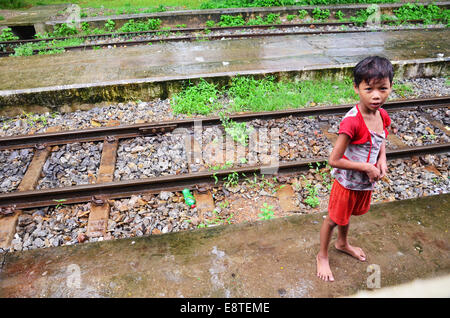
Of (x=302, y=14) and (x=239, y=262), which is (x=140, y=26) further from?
(x=239, y=262)

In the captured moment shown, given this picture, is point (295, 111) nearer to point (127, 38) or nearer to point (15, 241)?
point (15, 241)

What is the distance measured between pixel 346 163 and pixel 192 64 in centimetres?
568

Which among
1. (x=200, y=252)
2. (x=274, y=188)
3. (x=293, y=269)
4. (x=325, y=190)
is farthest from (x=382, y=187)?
(x=200, y=252)

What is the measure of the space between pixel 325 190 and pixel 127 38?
27.2ft

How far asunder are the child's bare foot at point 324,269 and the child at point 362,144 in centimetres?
35

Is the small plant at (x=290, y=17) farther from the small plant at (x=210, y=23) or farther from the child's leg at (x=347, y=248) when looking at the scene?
the child's leg at (x=347, y=248)

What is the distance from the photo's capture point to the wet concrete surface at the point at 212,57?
6.63 m

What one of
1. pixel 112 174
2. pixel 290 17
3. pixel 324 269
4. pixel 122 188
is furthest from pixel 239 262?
pixel 290 17

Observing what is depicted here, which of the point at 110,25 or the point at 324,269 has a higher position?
the point at 110,25

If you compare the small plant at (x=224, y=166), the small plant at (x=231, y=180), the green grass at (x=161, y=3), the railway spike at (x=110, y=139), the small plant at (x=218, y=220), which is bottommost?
the small plant at (x=218, y=220)

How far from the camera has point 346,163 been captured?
2.13 meters

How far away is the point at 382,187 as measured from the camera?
14.0 ft

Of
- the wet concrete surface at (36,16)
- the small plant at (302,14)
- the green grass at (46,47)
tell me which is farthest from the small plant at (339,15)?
the wet concrete surface at (36,16)

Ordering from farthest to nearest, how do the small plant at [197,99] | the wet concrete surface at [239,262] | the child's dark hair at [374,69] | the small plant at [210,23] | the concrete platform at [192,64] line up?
the small plant at [210,23] < the concrete platform at [192,64] < the small plant at [197,99] < the wet concrete surface at [239,262] < the child's dark hair at [374,69]
